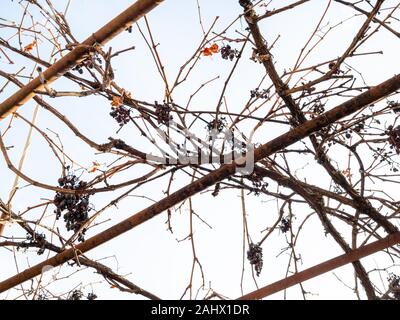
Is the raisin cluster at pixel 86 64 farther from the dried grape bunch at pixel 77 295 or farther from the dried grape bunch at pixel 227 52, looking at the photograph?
the dried grape bunch at pixel 77 295

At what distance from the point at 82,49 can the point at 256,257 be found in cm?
129

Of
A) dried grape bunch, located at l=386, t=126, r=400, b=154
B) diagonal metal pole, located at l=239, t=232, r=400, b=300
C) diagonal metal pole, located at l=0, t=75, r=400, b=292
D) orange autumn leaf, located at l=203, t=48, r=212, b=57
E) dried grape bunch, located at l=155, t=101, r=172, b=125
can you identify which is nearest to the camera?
diagonal metal pole, located at l=0, t=75, r=400, b=292

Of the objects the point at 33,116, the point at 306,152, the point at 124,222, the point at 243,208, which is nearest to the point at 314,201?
the point at 306,152

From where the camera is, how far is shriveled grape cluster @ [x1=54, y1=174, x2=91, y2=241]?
1.68 metres

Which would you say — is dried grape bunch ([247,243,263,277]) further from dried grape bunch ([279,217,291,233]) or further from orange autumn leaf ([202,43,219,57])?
orange autumn leaf ([202,43,219,57])

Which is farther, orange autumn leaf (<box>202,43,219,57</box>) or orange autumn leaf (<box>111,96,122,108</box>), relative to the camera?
orange autumn leaf (<box>202,43,219,57</box>)

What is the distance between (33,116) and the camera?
2.21 meters

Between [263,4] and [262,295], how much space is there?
1372 mm

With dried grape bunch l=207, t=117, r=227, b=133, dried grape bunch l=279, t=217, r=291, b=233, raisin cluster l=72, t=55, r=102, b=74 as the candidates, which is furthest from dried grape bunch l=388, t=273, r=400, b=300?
raisin cluster l=72, t=55, r=102, b=74

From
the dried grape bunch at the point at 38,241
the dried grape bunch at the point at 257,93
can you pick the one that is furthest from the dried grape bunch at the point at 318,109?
the dried grape bunch at the point at 38,241

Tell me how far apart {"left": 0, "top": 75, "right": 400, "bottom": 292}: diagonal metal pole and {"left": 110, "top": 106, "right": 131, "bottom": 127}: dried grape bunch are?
1.43 feet

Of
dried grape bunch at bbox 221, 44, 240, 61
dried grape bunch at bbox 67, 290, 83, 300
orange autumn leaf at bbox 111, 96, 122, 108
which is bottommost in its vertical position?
dried grape bunch at bbox 67, 290, 83, 300

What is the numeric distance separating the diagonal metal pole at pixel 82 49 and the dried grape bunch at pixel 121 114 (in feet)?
1.02

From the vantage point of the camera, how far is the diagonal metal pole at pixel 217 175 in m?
1.09
